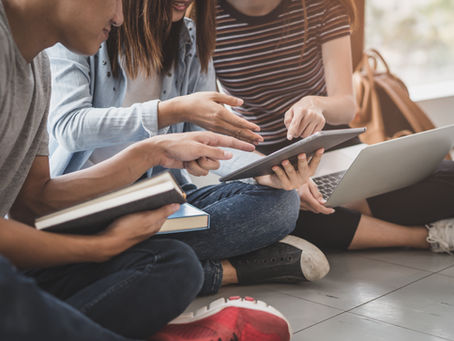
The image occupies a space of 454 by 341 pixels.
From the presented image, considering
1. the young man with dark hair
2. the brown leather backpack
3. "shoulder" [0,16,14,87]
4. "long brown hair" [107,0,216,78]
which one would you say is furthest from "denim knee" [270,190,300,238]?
the brown leather backpack

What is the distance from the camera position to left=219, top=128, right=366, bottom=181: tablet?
104 cm

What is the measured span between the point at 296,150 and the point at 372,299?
0.39 metres

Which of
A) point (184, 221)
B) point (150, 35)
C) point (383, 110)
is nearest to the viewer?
point (184, 221)

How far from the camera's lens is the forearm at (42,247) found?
73cm

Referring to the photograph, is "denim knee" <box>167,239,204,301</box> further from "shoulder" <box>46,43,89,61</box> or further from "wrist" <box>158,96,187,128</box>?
"shoulder" <box>46,43,89,61</box>

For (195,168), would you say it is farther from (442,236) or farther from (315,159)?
(442,236)

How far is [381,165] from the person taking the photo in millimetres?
1434

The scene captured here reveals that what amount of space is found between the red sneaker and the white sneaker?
844mm

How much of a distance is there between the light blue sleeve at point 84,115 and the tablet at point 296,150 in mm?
242

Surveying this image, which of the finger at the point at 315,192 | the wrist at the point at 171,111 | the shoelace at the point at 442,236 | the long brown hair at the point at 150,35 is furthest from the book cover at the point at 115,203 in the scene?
the shoelace at the point at 442,236

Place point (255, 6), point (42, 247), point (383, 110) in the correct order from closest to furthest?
point (42, 247) → point (255, 6) → point (383, 110)

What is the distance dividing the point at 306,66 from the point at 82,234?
Answer: 1188 millimetres

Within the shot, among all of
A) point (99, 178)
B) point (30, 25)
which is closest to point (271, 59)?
point (99, 178)

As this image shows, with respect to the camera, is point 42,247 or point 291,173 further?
point 291,173
